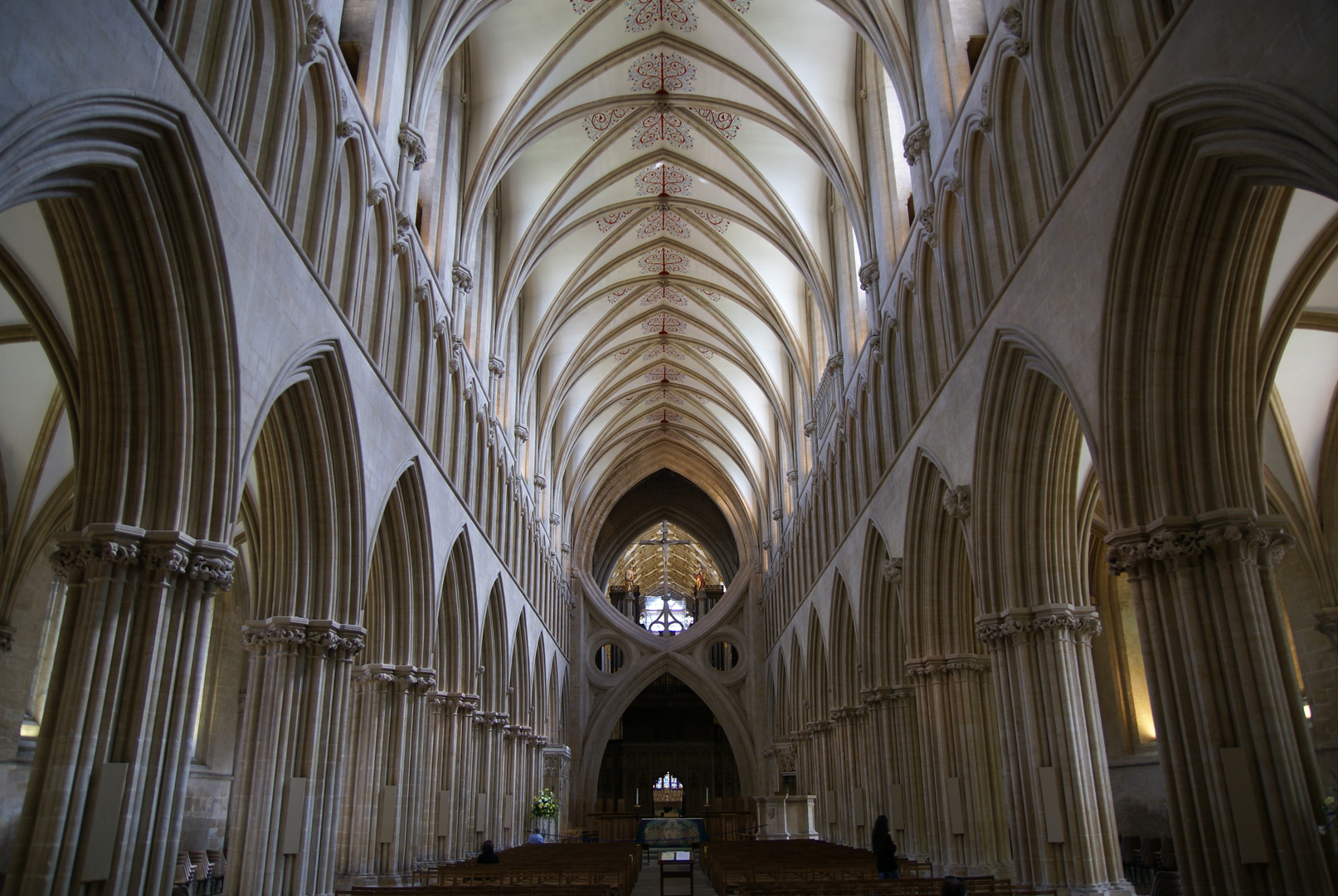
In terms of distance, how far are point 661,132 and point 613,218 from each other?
10.6ft

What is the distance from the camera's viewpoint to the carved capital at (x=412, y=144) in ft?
47.9

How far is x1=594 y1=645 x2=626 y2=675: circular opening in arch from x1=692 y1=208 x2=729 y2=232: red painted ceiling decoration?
62.0ft

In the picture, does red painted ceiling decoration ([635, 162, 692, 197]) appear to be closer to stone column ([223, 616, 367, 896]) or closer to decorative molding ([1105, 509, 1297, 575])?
stone column ([223, 616, 367, 896])

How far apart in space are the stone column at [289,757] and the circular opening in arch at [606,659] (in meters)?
27.0

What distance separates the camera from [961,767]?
14469 millimetres

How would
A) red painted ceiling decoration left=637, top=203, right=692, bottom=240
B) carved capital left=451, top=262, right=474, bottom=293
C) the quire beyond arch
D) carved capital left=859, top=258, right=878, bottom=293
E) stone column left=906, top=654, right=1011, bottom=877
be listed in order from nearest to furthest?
the quire beyond arch
stone column left=906, top=654, right=1011, bottom=877
carved capital left=859, top=258, right=878, bottom=293
carved capital left=451, top=262, right=474, bottom=293
red painted ceiling decoration left=637, top=203, right=692, bottom=240

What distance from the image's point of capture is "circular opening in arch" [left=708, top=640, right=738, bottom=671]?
39500 mm

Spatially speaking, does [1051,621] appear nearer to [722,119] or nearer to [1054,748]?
[1054,748]

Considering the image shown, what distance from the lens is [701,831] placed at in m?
33.5

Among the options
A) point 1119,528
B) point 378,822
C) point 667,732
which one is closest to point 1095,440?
point 1119,528

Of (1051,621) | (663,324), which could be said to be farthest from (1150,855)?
(663,324)

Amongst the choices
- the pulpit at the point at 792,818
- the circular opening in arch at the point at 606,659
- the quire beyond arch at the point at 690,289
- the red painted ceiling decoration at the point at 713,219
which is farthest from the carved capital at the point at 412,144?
the circular opening in arch at the point at 606,659

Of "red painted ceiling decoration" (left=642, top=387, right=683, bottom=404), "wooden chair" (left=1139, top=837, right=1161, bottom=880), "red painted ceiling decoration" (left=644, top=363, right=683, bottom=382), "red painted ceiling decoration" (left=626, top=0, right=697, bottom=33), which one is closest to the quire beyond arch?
"red painted ceiling decoration" (left=626, top=0, right=697, bottom=33)

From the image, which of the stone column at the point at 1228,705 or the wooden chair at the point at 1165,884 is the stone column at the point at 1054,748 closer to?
the wooden chair at the point at 1165,884
